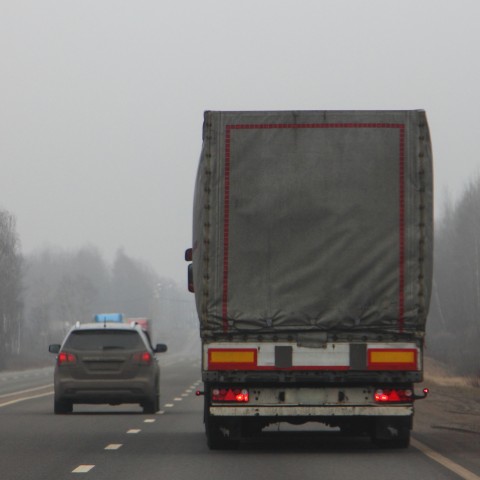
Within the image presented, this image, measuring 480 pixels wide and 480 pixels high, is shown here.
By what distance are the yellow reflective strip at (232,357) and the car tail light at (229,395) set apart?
378 mm

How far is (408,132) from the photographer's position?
15.8 m

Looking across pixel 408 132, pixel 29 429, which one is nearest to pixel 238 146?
pixel 408 132

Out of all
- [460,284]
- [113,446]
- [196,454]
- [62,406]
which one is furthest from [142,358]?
[460,284]

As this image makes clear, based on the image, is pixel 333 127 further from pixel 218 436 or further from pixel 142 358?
pixel 142 358

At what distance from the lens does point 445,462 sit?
1505 centimetres

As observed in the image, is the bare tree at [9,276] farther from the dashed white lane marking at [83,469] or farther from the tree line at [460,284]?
the dashed white lane marking at [83,469]

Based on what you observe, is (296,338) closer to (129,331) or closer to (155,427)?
(155,427)

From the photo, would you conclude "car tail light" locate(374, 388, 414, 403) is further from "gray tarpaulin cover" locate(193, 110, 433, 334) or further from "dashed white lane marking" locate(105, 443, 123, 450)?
"dashed white lane marking" locate(105, 443, 123, 450)

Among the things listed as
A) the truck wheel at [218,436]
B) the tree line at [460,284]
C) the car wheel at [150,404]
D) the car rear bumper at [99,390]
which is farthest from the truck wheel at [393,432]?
the tree line at [460,284]

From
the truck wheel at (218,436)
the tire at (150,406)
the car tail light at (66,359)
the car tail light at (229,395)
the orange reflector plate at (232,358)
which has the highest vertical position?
the orange reflector plate at (232,358)

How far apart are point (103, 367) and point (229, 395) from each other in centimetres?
949

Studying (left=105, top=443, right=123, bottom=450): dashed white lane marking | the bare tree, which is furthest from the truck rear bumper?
the bare tree

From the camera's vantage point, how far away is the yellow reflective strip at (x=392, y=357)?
612 inches

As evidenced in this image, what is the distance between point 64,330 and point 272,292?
526 feet
